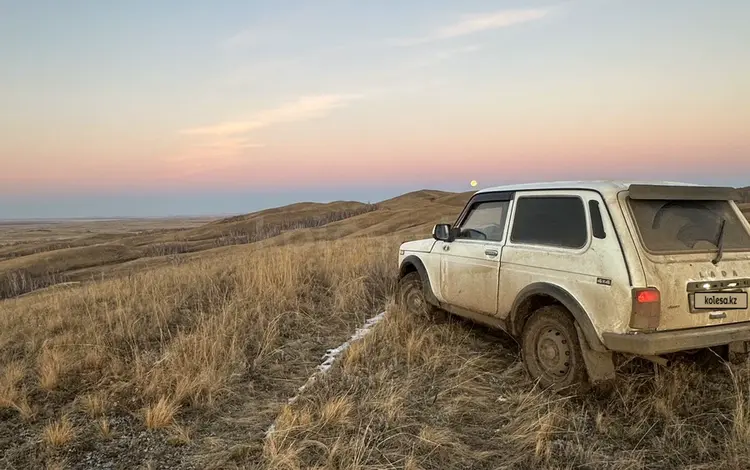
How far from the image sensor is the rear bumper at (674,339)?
11.0 feet

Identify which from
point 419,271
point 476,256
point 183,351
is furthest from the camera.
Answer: point 419,271

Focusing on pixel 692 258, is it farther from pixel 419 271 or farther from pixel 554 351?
pixel 419 271

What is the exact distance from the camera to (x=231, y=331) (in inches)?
219

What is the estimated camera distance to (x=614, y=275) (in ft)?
11.6

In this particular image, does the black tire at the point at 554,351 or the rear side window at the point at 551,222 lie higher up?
the rear side window at the point at 551,222

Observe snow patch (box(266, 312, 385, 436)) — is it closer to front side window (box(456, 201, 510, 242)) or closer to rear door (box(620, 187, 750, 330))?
front side window (box(456, 201, 510, 242))

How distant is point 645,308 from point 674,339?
0.32 metres

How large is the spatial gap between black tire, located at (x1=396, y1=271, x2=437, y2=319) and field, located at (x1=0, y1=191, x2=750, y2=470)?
274 millimetres

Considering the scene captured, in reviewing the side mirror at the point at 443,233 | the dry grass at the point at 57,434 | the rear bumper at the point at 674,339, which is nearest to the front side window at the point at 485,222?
the side mirror at the point at 443,233

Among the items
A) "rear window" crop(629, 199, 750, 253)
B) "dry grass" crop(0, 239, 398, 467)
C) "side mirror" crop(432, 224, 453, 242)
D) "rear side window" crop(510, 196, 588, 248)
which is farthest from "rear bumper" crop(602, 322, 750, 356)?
"side mirror" crop(432, 224, 453, 242)

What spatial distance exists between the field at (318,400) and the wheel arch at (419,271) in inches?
15.6

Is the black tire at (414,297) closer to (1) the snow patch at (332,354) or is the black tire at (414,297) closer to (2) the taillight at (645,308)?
(1) the snow patch at (332,354)

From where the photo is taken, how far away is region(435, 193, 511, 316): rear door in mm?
4910

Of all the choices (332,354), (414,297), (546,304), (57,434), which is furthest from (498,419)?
(57,434)
